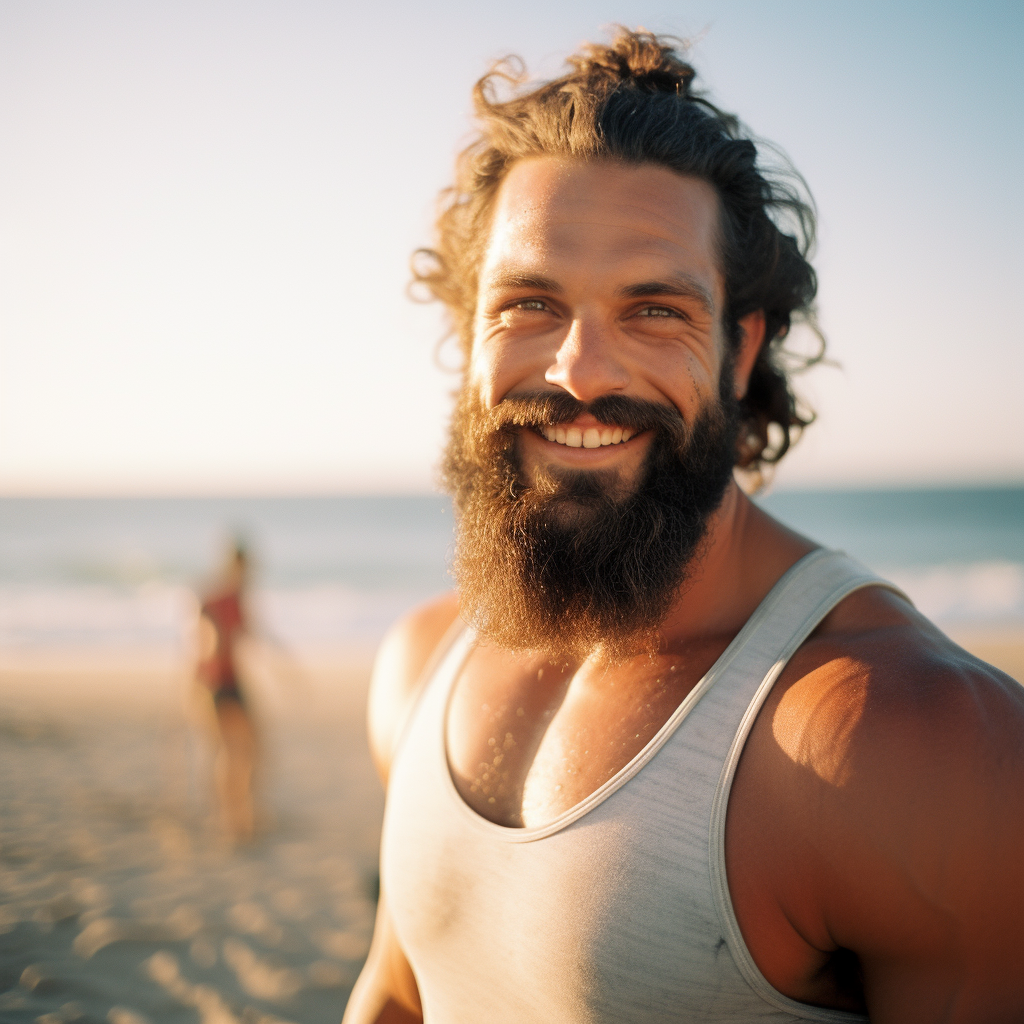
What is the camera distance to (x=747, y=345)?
2.15 m

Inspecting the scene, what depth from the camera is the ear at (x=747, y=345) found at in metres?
2.06

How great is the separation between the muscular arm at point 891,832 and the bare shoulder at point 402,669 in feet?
3.27

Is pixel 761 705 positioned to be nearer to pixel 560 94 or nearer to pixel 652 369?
pixel 652 369

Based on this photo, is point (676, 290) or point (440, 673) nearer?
point (676, 290)

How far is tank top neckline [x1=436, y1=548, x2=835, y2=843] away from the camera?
1460mm

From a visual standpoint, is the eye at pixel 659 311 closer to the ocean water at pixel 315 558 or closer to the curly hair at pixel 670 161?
the curly hair at pixel 670 161

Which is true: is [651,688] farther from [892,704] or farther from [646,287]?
[646,287]

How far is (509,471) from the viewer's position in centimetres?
187

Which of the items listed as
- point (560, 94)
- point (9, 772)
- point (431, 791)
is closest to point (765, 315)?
point (560, 94)

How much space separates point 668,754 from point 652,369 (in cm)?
83

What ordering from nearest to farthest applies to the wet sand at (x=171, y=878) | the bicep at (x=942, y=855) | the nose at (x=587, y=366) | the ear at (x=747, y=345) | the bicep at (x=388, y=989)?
the bicep at (x=942, y=855), the nose at (x=587, y=366), the bicep at (x=388, y=989), the ear at (x=747, y=345), the wet sand at (x=171, y=878)

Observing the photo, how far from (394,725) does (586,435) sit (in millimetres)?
948

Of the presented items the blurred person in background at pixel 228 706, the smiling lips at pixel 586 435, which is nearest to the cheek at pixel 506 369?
the smiling lips at pixel 586 435

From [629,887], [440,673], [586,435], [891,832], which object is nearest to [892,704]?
[891,832]
